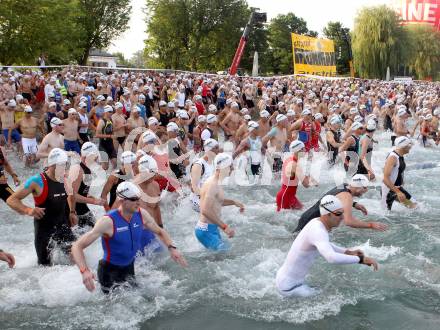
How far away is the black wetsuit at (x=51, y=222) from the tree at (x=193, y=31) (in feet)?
177

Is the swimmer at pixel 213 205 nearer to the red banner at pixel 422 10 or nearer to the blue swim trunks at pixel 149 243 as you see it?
the blue swim trunks at pixel 149 243

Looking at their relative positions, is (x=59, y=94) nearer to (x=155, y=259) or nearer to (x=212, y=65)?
(x=155, y=259)

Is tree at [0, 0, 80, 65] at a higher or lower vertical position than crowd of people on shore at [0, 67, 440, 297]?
higher

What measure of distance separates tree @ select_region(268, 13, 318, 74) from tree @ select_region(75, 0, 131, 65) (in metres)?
24.8

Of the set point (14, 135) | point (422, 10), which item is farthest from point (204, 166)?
point (422, 10)

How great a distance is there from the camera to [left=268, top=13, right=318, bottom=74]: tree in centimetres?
7356

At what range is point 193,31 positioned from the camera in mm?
58469

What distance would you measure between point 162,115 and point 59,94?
5047 millimetres

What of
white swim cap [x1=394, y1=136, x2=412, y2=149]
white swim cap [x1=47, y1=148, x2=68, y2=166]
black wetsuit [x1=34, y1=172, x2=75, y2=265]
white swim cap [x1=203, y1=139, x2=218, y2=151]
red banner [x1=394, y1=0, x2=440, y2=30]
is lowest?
black wetsuit [x1=34, y1=172, x2=75, y2=265]

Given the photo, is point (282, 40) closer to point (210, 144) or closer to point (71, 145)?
point (71, 145)

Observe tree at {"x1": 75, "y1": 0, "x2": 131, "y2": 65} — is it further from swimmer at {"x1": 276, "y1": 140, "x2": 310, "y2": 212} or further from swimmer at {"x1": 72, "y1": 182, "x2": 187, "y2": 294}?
swimmer at {"x1": 72, "y1": 182, "x2": 187, "y2": 294}

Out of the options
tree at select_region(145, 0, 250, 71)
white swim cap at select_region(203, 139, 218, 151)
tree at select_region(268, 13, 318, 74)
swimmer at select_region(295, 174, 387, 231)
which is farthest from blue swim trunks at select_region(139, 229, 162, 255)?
tree at select_region(268, 13, 318, 74)

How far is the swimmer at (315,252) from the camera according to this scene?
422 centimetres

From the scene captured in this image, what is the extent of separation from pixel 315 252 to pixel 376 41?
45357 mm
